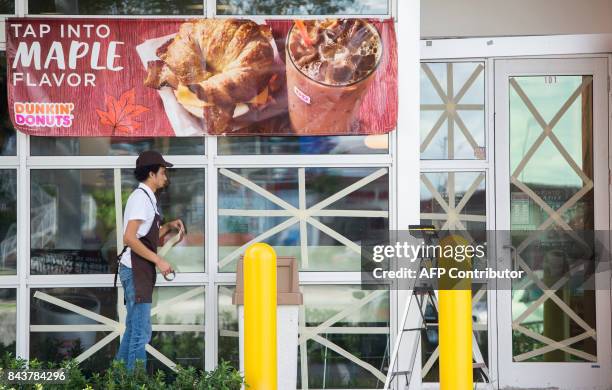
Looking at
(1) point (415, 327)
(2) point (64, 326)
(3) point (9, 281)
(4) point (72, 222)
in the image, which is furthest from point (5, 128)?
(1) point (415, 327)

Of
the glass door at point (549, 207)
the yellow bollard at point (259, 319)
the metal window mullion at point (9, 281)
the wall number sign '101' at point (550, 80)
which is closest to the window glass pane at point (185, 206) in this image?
the metal window mullion at point (9, 281)

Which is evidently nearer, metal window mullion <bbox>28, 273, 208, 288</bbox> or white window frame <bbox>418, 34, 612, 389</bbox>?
metal window mullion <bbox>28, 273, 208, 288</bbox>

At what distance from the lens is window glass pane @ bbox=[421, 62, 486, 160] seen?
829 cm

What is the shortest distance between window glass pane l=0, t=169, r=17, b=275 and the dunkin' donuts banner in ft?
1.43

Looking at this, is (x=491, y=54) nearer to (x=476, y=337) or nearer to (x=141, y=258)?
(x=476, y=337)

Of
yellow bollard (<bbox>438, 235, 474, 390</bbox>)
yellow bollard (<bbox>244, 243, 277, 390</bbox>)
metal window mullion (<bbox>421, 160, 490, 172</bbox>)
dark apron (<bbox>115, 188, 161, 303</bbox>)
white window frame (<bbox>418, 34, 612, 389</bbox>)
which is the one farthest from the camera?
metal window mullion (<bbox>421, 160, 490, 172</bbox>)

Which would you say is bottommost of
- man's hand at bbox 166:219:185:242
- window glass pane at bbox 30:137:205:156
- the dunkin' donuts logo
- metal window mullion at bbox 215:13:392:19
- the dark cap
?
man's hand at bbox 166:219:185:242

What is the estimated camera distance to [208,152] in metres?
7.28

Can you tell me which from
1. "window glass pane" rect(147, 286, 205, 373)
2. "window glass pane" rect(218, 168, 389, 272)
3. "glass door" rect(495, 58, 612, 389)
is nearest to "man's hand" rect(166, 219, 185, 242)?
"window glass pane" rect(218, 168, 389, 272)

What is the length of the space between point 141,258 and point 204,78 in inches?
63.6

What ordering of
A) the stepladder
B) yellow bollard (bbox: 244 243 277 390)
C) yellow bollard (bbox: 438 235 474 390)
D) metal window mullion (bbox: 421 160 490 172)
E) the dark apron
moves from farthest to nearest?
metal window mullion (bbox: 421 160 490 172) → the dark apron → the stepladder → yellow bollard (bbox: 438 235 474 390) → yellow bollard (bbox: 244 243 277 390)

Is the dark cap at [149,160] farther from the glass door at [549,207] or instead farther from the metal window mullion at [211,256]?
the glass door at [549,207]

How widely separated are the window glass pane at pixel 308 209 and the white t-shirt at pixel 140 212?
Answer: 90 cm

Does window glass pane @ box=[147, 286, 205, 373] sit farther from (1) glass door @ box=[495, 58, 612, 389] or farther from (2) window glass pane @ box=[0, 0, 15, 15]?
(1) glass door @ box=[495, 58, 612, 389]
